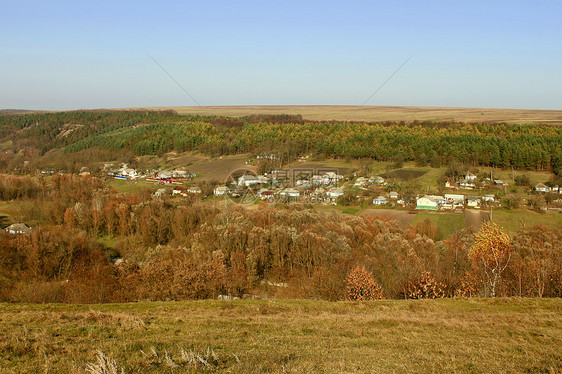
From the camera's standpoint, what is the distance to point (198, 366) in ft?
27.8

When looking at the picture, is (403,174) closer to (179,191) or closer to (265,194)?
(265,194)

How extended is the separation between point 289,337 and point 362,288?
400 inches

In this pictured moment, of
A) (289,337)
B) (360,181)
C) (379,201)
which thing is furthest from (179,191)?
(289,337)

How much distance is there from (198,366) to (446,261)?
22.3 m

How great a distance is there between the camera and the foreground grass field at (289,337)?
8852 mm

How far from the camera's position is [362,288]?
20.8 m

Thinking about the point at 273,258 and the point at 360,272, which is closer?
the point at 360,272

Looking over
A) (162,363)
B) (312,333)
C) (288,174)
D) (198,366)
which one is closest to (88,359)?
(162,363)

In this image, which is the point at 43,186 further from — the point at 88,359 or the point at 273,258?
the point at 88,359

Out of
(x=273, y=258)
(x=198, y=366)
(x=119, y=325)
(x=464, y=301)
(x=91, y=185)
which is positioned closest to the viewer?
(x=198, y=366)

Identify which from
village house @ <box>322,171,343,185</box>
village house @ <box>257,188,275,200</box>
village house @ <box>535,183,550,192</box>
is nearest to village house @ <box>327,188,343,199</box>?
village house @ <box>322,171,343,185</box>

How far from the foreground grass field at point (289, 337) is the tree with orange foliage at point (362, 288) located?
3.52 metres

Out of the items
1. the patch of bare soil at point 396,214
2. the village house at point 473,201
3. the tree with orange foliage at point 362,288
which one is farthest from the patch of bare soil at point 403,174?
the tree with orange foliage at point 362,288

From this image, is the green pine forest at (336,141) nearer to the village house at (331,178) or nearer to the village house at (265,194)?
the village house at (331,178)
